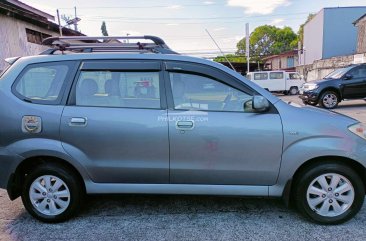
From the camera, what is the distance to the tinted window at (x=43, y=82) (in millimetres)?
3277

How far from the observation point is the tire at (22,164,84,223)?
10.8ft

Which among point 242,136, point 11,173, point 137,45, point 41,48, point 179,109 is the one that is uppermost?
point 41,48

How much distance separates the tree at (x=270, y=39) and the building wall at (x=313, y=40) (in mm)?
30933

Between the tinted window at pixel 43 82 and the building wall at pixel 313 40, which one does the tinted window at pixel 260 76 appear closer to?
the building wall at pixel 313 40

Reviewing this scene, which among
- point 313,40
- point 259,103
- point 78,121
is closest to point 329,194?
point 259,103

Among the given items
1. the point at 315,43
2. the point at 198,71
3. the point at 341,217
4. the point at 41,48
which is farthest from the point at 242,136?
the point at 315,43

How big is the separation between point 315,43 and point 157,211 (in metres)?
41.1

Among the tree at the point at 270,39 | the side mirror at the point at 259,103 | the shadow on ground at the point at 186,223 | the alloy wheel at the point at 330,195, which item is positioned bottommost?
the shadow on ground at the point at 186,223

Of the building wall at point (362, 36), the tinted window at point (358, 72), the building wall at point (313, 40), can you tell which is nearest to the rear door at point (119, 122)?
the tinted window at point (358, 72)

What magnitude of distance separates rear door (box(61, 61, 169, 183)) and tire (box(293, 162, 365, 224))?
1.43 m

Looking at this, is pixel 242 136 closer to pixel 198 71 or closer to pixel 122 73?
pixel 198 71

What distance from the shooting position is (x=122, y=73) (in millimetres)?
3295

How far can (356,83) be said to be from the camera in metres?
12.0

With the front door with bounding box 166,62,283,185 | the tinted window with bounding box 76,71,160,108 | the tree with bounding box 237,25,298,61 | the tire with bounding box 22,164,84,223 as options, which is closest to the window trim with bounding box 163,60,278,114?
the front door with bounding box 166,62,283,185
